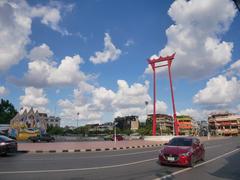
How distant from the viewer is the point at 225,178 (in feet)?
37.4

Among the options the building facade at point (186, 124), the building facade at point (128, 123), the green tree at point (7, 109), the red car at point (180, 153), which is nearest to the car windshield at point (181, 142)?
the red car at point (180, 153)

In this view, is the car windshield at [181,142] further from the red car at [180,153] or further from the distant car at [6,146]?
the distant car at [6,146]

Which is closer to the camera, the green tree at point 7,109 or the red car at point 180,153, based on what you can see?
the red car at point 180,153

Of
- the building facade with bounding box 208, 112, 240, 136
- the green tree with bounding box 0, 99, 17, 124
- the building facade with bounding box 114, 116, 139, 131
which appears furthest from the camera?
the building facade with bounding box 114, 116, 139, 131

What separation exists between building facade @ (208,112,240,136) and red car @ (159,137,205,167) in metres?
154

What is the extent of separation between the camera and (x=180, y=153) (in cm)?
1456

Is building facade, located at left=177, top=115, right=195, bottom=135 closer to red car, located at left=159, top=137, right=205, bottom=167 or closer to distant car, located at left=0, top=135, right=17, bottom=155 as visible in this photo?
distant car, located at left=0, top=135, right=17, bottom=155

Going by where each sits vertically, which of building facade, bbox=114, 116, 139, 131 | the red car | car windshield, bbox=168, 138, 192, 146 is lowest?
the red car

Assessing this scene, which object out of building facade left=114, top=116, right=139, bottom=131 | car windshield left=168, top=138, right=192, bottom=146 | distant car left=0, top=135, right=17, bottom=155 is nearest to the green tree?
building facade left=114, top=116, right=139, bottom=131

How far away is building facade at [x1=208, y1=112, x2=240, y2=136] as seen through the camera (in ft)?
534

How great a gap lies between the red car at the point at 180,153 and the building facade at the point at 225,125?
154m

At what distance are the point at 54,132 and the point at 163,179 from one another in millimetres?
103562

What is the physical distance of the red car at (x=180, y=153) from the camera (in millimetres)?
14477

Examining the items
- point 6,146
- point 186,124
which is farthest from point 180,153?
point 186,124
